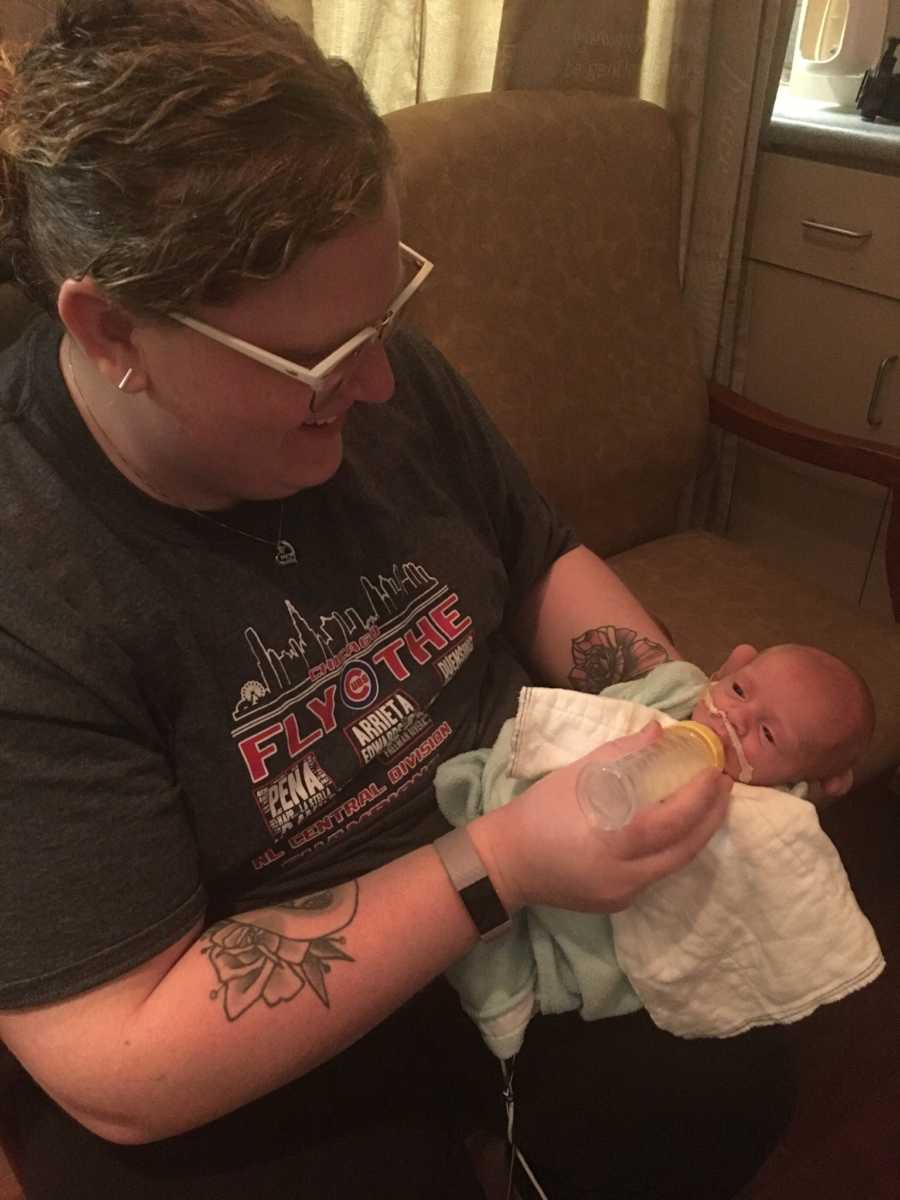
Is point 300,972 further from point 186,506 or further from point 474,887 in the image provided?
point 186,506

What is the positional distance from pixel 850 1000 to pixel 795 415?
3.50 ft

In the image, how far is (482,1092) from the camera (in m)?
1.01

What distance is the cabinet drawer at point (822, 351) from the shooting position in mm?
1831

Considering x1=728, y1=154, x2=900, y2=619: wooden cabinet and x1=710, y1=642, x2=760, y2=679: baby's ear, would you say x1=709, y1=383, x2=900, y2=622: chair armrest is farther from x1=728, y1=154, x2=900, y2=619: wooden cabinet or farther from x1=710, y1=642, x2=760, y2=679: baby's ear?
x1=710, y1=642, x2=760, y2=679: baby's ear

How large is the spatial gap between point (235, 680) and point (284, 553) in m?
0.12

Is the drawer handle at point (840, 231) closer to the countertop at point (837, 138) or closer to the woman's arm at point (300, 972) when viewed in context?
the countertop at point (837, 138)

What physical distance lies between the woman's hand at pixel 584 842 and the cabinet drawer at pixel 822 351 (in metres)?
1.26

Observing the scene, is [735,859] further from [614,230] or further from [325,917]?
[614,230]

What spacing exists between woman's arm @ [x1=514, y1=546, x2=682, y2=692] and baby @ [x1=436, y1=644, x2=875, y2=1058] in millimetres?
170

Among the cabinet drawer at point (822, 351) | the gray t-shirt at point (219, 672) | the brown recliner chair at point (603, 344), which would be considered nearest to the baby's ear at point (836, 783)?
the gray t-shirt at point (219, 672)

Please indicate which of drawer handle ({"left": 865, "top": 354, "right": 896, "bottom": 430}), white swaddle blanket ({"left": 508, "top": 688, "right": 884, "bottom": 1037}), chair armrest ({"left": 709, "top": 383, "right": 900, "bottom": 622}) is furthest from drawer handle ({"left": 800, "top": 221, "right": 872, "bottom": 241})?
white swaddle blanket ({"left": 508, "top": 688, "right": 884, "bottom": 1037})

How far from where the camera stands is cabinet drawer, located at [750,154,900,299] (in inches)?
68.2

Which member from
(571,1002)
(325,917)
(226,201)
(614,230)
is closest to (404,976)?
(325,917)

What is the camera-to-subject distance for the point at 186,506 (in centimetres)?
82
